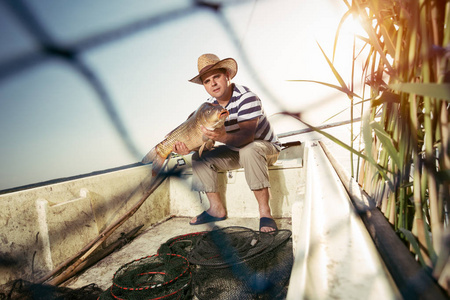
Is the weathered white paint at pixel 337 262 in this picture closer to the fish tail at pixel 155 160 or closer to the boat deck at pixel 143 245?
the boat deck at pixel 143 245

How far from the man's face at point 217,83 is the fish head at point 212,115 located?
34cm

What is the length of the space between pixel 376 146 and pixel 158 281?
1123 millimetres

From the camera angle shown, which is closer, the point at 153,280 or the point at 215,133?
the point at 153,280

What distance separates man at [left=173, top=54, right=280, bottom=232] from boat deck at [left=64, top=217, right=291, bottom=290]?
0.14m

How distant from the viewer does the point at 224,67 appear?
2.38 meters

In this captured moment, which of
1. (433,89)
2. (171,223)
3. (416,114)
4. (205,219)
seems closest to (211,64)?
(205,219)

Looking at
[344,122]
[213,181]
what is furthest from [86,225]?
[344,122]

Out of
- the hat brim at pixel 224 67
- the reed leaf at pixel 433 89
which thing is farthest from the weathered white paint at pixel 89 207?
the reed leaf at pixel 433 89

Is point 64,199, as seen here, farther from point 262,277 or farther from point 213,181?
point 262,277

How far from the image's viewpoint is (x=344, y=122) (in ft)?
9.41

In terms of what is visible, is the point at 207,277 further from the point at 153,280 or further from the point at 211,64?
the point at 211,64

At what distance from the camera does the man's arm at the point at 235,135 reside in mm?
1955

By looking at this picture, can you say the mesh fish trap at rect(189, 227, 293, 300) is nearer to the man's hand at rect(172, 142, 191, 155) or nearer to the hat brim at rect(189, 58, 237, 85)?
the man's hand at rect(172, 142, 191, 155)

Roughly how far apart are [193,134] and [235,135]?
1.29 feet
